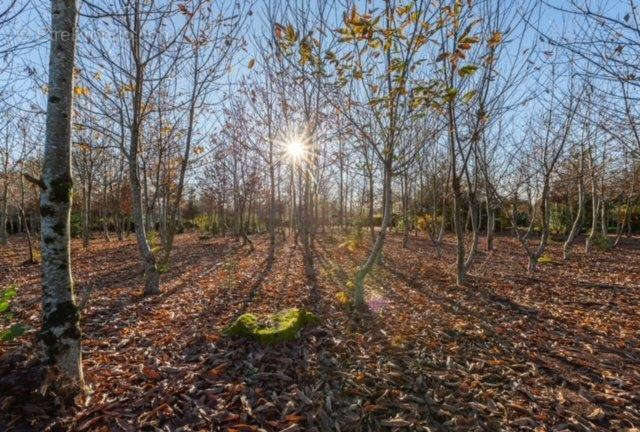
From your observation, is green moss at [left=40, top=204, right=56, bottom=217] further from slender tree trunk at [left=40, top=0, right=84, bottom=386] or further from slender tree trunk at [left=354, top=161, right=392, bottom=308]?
slender tree trunk at [left=354, top=161, right=392, bottom=308]

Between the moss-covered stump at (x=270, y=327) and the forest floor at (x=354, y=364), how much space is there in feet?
0.41

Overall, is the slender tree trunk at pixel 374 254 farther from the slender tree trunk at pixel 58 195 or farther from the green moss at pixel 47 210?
the green moss at pixel 47 210

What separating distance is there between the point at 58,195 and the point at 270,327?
2.72m

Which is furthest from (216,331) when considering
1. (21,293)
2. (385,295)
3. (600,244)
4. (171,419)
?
(600,244)

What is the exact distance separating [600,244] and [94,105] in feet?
A: 64.4

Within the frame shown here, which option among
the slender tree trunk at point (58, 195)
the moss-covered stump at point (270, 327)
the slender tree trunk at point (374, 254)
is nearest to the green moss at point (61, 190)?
the slender tree trunk at point (58, 195)

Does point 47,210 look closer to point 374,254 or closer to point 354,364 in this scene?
point 354,364

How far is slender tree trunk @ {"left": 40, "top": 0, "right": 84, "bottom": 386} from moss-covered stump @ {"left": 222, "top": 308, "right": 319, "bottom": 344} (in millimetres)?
1854

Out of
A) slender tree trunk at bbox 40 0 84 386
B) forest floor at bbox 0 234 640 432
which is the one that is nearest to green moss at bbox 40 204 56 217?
slender tree trunk at bbox 40 0 84 386

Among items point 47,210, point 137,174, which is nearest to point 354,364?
point 47,210

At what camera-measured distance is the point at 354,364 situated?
390 cm

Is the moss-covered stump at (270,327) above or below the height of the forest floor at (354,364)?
above

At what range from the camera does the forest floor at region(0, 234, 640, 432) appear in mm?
2949

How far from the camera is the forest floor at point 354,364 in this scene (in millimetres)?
2949
